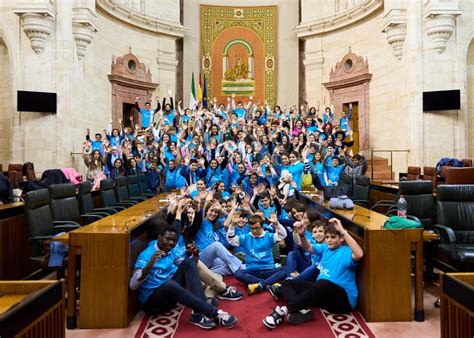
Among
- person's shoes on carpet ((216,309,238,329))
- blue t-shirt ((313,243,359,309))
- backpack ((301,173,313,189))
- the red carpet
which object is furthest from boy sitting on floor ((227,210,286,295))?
backpack ((301,173,313,189))

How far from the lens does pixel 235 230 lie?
4645mm

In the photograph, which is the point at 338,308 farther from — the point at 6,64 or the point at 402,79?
the point at 6,64

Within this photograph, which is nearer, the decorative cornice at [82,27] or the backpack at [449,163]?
the backpack at [449,163]

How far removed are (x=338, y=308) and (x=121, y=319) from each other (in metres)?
1.82

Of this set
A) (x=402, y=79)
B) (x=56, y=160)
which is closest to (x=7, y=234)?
(x=56, y=160)

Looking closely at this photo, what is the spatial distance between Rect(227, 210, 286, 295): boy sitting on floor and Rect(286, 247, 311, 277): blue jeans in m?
0.09

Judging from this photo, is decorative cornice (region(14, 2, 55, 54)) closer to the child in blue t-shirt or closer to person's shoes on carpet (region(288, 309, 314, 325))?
the child in blue t-shirt

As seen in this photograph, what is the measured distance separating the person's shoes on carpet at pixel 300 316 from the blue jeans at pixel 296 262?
0.82 metres

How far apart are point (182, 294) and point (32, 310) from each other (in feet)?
5.44

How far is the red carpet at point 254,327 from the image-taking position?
3.00 meters

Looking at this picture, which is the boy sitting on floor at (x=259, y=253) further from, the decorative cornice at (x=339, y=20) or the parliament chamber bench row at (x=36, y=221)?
the decorative cornice at (x=339, y=20)

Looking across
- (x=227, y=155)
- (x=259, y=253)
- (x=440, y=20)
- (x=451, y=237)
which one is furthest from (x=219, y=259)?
(x=440, y=20)

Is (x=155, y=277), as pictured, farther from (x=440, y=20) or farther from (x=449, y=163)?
(x=440, y=20)

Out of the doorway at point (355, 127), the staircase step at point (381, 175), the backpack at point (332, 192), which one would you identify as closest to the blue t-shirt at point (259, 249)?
the backpack at point (332, 192)
